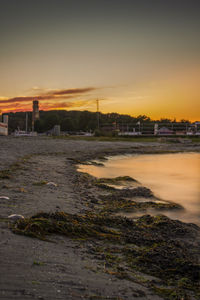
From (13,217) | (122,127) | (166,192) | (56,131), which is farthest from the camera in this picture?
(122,127)

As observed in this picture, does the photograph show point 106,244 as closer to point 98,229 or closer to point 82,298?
point 98,229

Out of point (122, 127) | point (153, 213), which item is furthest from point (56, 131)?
point (153, 213)

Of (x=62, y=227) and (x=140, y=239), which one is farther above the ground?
(x=62, y=227)

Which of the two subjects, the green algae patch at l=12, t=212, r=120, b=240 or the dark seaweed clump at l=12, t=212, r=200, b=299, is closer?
the dark seaweed clump at l=12, t=212, r=200, b=299

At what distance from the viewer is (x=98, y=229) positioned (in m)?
3.99

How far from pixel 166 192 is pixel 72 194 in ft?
12.2

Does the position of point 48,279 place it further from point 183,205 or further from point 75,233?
point 183,205

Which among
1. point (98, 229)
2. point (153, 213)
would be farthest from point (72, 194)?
point (98, 229)

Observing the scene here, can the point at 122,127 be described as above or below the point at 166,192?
above

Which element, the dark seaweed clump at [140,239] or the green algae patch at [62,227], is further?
the green algae patch at [62,227]

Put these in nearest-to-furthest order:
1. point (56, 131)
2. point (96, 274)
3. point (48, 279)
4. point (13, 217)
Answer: point (48, 279), point (96, 274), point (13, 217), point (56, 131)

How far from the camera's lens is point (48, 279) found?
7.64 feet

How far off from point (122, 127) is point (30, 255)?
51322mm

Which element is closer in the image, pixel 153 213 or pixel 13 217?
pixel 13 217
